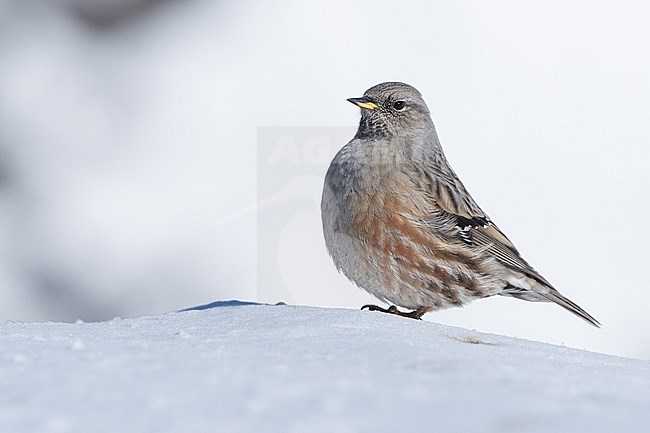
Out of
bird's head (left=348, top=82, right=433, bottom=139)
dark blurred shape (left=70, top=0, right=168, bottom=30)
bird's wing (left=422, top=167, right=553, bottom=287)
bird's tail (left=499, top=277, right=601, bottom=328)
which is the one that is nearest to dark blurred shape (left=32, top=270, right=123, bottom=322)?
dark blurred shape (left=70, top=0, right=168, bottom=30)

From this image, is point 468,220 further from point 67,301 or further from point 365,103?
point 67,301

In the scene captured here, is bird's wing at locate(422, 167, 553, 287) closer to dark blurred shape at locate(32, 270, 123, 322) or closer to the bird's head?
the bird's head

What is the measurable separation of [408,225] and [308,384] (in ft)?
7.69

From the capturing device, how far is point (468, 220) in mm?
4484

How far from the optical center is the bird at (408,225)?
4.09m

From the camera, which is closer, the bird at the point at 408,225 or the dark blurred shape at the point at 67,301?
the bird at the point at 408,225

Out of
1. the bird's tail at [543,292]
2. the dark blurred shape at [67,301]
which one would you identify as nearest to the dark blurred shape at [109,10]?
the dark blurred shape at [67,301]

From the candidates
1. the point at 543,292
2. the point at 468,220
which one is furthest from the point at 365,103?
the point at 543,292

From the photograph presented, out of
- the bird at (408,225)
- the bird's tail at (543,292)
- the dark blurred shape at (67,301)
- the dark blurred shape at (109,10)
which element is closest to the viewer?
the bird at (408,225)

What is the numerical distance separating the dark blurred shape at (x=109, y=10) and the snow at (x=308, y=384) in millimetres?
6277

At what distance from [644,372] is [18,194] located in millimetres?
6547

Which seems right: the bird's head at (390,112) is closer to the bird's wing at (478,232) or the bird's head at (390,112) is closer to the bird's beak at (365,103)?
the bird's beak at (365,103)

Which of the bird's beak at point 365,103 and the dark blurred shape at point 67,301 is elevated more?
the bird's beak at point 365,103

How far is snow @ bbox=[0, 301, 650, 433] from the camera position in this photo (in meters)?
1.69
